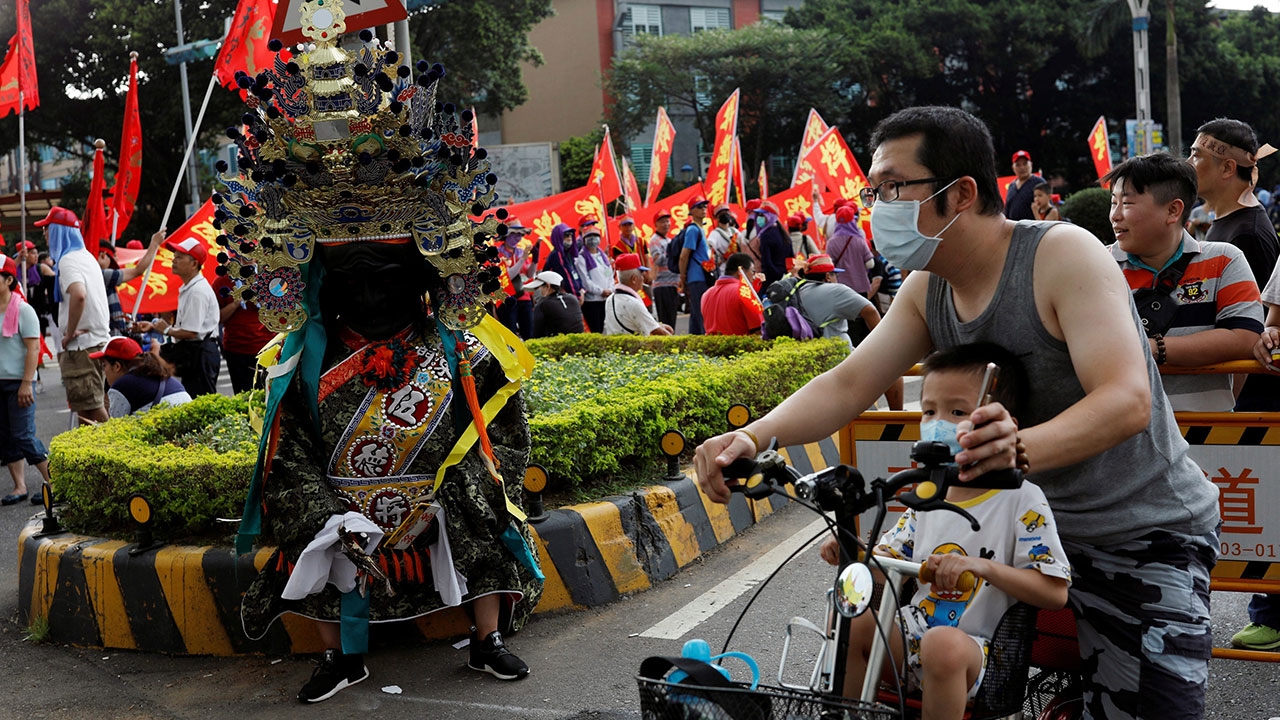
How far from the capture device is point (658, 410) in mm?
6242

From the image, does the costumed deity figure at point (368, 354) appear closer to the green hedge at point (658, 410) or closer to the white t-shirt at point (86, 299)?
the green hedge at point (658, 410)

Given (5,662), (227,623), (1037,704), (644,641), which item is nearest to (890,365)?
(1037,704)

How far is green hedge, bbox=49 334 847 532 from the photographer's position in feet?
16.4

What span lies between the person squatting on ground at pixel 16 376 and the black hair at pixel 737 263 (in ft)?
17.7

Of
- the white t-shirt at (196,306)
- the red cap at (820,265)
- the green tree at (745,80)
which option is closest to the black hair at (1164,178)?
the red cap at (820,265)

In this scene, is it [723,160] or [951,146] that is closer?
[951,146]

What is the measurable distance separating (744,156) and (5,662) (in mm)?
44737

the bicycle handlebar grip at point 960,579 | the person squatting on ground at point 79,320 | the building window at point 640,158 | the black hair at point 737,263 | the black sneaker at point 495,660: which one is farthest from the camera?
the building window at point 640,158

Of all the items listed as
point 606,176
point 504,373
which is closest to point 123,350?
point 504,373

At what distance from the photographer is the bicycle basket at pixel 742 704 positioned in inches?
77.3

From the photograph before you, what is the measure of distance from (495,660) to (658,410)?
6.86 feet

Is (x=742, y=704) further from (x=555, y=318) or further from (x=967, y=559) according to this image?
(x=555, y=318)

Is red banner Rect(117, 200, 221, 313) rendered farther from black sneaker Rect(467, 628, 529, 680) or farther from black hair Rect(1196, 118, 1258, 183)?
black hair Rect(1196, 118, 1258, 183)

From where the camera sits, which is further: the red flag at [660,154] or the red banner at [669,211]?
the red flag at [660,154]
